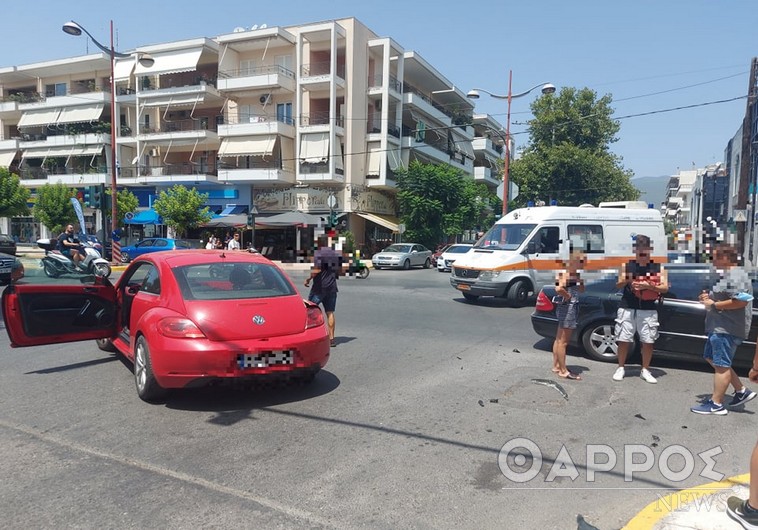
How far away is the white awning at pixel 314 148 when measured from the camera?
1303 inches

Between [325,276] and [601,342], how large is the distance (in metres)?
3.83

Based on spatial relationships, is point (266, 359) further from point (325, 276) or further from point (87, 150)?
point (87, 150)

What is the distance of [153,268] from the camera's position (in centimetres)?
591

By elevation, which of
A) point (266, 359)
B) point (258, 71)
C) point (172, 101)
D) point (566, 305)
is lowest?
point (266, 359)

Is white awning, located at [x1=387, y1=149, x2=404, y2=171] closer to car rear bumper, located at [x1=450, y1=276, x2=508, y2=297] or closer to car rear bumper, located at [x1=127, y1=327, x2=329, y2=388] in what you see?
car rear bumper, located at [x1=450, y1=276, x2=508, y2=297]

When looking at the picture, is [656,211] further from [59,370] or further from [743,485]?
[59,370]

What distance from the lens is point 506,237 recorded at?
44.0ft

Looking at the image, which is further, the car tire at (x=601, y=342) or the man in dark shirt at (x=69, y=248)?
the man in dark shirt at (x=69, y=248)

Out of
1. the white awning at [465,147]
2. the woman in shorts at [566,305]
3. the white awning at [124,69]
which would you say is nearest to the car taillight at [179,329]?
the woman in shorts at [566,305]

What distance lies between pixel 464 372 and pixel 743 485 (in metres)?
3.36

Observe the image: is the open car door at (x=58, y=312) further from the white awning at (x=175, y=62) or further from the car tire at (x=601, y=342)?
the white awning at (x=175, y=62)

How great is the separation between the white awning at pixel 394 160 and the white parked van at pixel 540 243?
74.6 ft

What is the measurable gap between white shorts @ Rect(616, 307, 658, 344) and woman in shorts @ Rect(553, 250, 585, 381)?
0.50 metres

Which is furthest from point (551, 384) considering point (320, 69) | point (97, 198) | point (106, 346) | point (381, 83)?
point (381, 83)
